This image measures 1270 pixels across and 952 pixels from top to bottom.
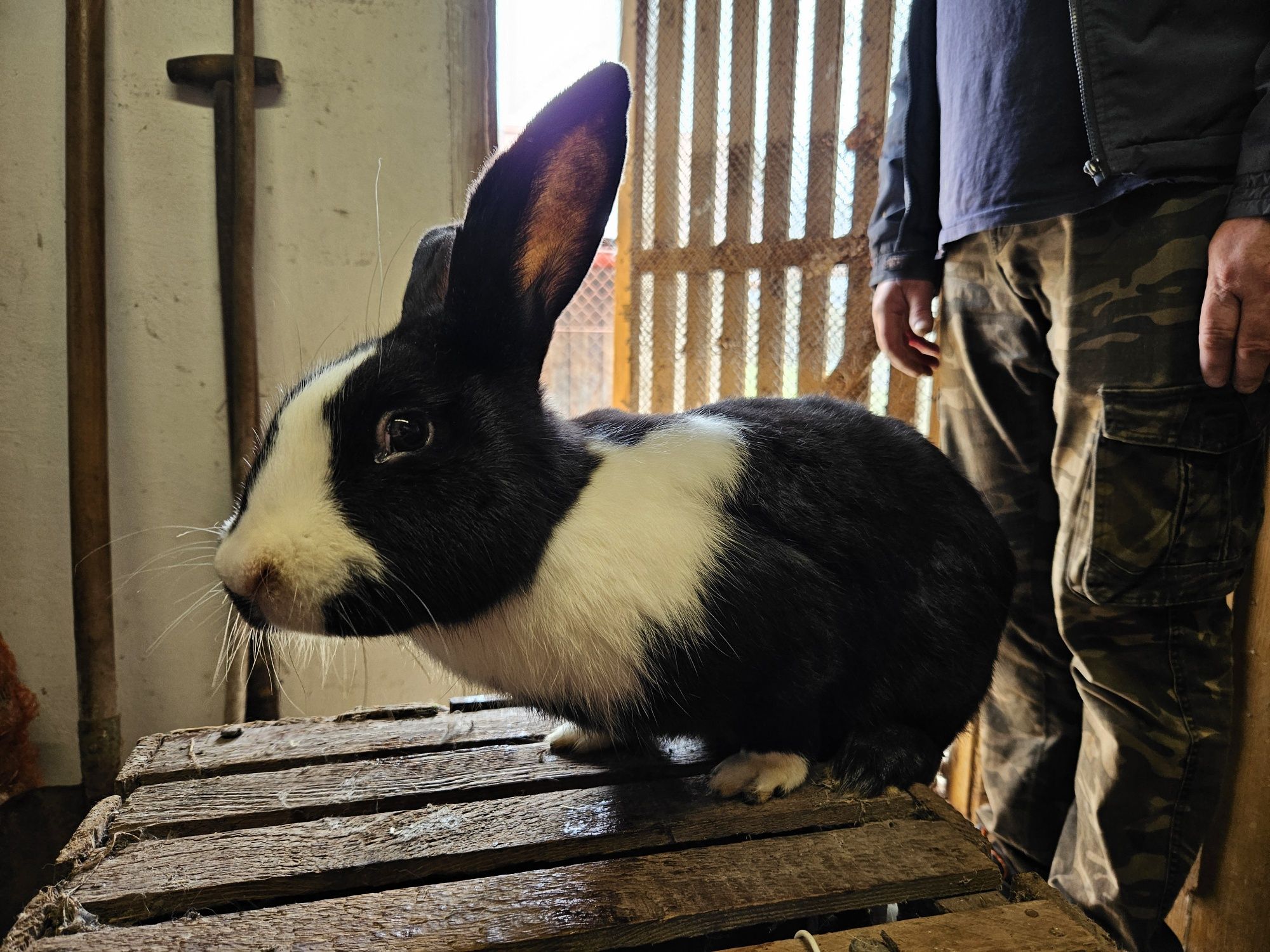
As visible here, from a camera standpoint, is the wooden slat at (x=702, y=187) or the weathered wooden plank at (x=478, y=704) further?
the wooden slat at (x=702, y=187)

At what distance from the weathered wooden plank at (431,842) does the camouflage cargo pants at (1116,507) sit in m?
0.43

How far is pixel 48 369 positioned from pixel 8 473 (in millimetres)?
250

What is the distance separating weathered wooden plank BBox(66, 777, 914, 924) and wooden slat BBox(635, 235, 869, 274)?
1.53m

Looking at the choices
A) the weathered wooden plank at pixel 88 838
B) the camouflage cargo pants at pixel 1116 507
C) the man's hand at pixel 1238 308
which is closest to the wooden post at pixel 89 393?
the weathered wooden plank at pixel 88 838

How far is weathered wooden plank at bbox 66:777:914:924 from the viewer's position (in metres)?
0.94

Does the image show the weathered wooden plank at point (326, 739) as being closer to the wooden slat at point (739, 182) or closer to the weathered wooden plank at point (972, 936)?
the weathered wooden plank at point (972, 936)

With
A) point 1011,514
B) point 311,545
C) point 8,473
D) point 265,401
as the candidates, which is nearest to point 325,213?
point 265,401

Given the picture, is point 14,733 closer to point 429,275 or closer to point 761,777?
point 429,275

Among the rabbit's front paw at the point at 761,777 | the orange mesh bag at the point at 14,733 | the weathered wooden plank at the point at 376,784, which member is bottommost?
the orange mesh bag at the point at 14,733

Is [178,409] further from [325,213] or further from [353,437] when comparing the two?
[353,437]

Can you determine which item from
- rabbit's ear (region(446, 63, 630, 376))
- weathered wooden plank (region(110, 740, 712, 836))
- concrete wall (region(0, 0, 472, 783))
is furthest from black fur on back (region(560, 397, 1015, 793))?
concrete wall (region(0, 0, 472, 783))

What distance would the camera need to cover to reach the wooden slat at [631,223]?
253 centimetres

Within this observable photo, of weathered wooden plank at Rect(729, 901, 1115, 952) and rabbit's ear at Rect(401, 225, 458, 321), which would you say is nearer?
weathered wooden plank at Rect(729, 901, 1115, 952)

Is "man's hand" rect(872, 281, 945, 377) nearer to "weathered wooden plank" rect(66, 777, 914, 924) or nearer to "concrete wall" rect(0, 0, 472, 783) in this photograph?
"weathered wooden plank" rect(66, 777, 914, 924)
